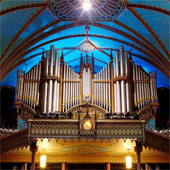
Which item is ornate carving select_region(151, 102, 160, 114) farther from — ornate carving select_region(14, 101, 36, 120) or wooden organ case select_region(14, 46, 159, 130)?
ornate carving select_region(14, 101, 36, 120)

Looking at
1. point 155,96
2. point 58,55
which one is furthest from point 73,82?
point 155,96

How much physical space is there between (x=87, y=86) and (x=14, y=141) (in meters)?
6.36

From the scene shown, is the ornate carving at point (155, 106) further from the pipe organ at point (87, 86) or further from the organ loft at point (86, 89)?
the pipe organ at point (87, 86)

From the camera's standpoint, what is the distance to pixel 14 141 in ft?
45.9

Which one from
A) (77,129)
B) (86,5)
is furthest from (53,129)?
(86,5)

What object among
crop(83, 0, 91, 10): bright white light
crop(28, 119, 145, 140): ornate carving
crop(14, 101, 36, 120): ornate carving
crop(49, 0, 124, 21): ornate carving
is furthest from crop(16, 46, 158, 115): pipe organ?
crop(28, 119, 145, 140): ornate carving

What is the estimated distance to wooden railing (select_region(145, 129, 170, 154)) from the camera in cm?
1368

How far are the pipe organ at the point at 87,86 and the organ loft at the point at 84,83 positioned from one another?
58mm

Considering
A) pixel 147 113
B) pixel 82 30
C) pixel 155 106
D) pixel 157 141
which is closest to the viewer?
pixel 157 141

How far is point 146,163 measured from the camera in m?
16.5

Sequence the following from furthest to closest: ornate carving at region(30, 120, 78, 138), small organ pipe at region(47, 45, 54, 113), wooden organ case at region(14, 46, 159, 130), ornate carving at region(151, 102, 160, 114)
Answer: wooden organ case at region(14, 46, 159, 130)
ornate carving at region(151, 102, 160, 114)
small organ pipe at region(47, 45, 54, 113)
ornate carving at region(30, 120, 78, 138)

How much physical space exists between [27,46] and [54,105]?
12.2 ft

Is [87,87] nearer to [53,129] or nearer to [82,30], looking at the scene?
[82,30]

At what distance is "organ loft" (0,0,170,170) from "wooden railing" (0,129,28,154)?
0.04 meters
